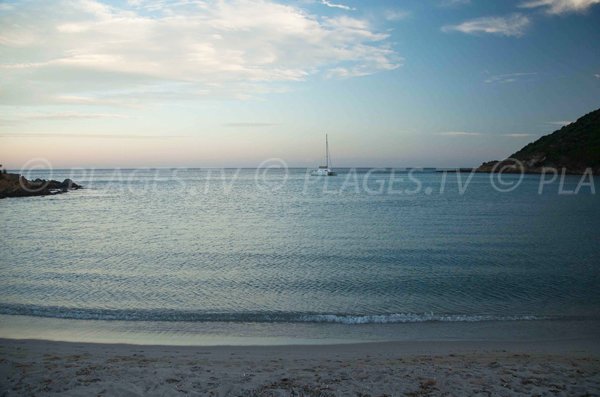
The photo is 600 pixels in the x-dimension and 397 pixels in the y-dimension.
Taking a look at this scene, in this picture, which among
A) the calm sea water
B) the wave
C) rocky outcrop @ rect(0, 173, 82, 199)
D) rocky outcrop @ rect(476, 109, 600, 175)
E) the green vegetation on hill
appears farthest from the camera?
the green vegetation on hill

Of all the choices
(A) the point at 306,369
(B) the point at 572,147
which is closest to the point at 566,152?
(B) the point at 572,147

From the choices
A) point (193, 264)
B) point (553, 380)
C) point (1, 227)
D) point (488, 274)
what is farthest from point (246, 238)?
point (553, 380)

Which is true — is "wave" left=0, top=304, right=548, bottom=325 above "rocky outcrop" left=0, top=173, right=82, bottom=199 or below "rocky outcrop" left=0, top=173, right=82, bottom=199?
below

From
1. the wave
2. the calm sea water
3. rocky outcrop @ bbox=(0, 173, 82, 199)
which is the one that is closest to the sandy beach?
the wave

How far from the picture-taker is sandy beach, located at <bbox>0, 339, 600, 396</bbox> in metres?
6.60

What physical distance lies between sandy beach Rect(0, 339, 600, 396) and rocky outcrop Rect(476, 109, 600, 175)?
125895 mm

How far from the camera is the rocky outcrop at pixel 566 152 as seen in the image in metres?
122

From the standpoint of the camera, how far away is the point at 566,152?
434 feet

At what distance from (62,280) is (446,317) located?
Answer: 12826 millimetres

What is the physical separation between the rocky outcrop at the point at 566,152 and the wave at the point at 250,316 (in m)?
124

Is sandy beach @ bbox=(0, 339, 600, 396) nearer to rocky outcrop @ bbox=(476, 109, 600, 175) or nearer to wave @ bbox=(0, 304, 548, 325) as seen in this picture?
wave @ bbox=(0, 304, 548, 325)

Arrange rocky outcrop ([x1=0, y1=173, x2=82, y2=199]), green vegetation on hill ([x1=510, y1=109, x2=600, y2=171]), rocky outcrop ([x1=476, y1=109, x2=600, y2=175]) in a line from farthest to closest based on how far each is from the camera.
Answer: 1. green vegetation on hill ([x1=510, y1=109, x2=600, y2=171])
2. rocky outcrop ([x1=476, y1=109, x2=600, y2=175])
3. rocky outcrop ([x1=0, y1=173, x2=82, y2=199])

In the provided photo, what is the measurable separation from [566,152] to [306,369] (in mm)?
149893

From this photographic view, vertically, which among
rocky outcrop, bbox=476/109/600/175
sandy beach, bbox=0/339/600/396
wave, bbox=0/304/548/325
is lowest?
wave, bbox=0/304/548/325
